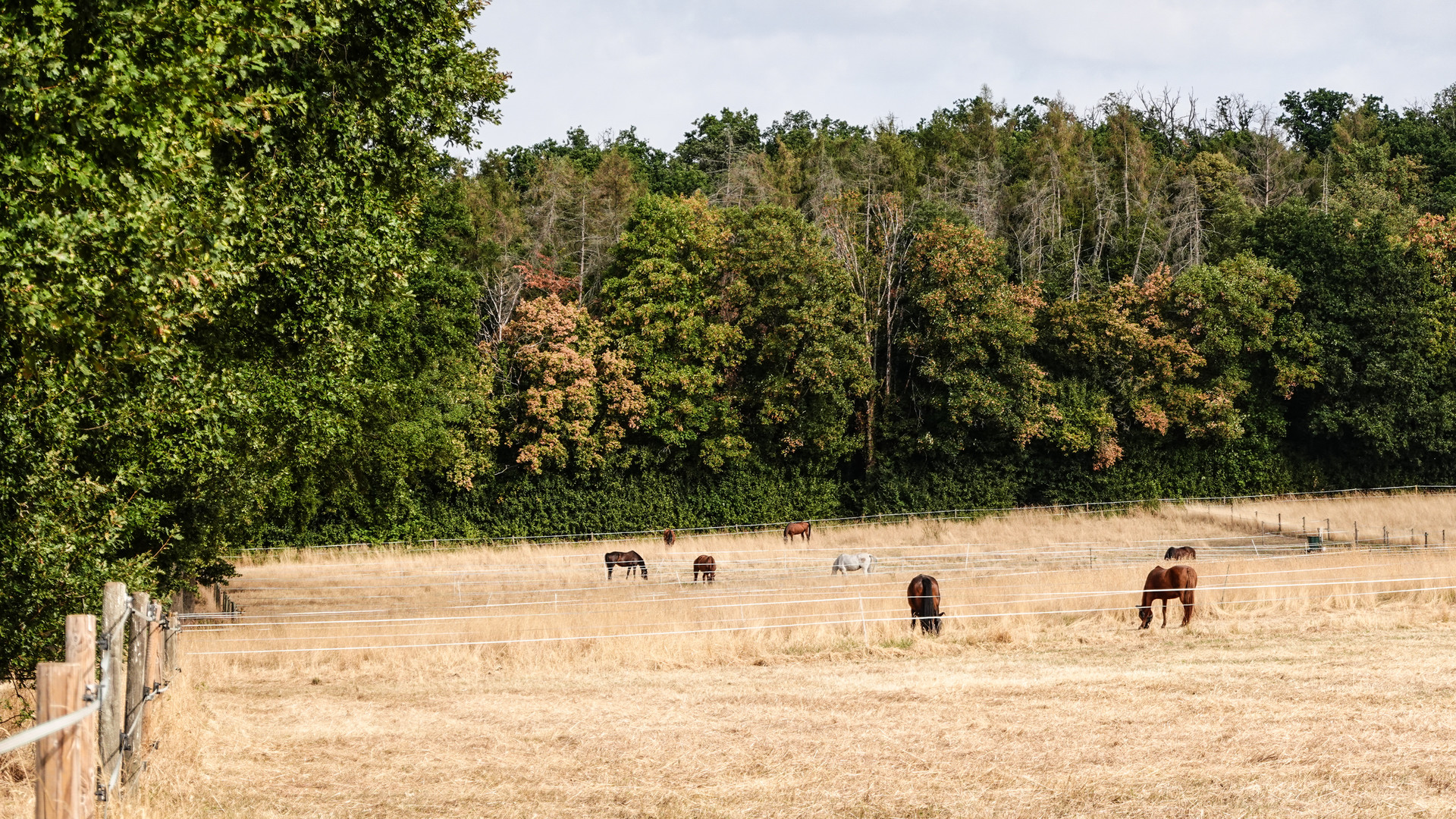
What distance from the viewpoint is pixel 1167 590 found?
16.7 metres

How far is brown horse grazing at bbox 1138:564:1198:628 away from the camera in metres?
16.5

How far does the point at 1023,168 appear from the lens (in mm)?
60906

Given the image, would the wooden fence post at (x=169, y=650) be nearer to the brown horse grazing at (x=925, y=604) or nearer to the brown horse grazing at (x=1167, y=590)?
the brown horse grazing at (x=925, y=604)

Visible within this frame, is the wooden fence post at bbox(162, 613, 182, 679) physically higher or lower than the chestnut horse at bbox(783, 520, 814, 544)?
higher

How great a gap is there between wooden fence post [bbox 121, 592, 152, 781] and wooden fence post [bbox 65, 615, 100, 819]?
2279 mm

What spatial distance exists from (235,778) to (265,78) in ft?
21.4

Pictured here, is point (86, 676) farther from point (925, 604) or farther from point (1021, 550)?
point (1021, 550)

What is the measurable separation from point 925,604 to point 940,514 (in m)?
23.3

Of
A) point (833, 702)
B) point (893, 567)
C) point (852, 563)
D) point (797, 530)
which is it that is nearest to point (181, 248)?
point (833, 702)

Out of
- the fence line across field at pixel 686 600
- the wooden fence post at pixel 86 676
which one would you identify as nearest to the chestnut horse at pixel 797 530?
the fence line across field at pixel 686 600

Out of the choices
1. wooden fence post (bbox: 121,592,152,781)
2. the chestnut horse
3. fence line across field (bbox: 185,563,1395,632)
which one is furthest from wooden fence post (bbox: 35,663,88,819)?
the chestnut horse

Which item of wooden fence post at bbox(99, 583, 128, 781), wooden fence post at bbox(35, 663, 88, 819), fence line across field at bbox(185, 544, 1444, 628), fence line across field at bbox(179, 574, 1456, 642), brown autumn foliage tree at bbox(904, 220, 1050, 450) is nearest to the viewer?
wooden fence post at bbox(35, 663, 88, 819)

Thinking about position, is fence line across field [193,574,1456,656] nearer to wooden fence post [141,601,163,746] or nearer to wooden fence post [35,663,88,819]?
wooden fence post [141,601,163,746]

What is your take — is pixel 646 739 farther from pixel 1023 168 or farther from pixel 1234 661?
pixel 1023 168
